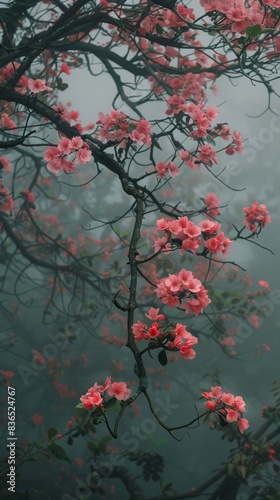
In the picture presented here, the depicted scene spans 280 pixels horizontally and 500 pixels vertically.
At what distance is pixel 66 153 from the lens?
144 cm

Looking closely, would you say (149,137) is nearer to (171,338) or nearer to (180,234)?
(180,234)

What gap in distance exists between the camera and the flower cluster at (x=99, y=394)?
2.75 ft

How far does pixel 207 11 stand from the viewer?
5.04 ft

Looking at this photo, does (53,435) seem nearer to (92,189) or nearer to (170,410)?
(170,410)

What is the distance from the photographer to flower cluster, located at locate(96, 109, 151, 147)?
61.9 inches

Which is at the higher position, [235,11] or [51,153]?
[235,11]

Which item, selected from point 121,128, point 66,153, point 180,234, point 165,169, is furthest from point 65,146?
point 180,234

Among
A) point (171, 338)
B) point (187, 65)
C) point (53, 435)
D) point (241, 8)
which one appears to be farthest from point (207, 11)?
point (53, 435)

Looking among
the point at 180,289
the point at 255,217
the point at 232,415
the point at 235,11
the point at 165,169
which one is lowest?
the point at 232,415

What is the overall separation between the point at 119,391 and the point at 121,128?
889 mm

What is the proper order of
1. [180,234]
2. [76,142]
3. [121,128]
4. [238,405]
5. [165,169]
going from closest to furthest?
[238,405], [180,234], [76,142], [121,128], [165,169]

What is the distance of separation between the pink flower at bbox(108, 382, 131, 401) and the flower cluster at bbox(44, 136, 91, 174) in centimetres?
70

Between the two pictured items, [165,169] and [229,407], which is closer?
[229,407]

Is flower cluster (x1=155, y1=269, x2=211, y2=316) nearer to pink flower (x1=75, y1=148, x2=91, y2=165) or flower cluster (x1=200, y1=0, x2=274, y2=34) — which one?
pink flower (x1=75, y1=148, x2=91, y2=165)
